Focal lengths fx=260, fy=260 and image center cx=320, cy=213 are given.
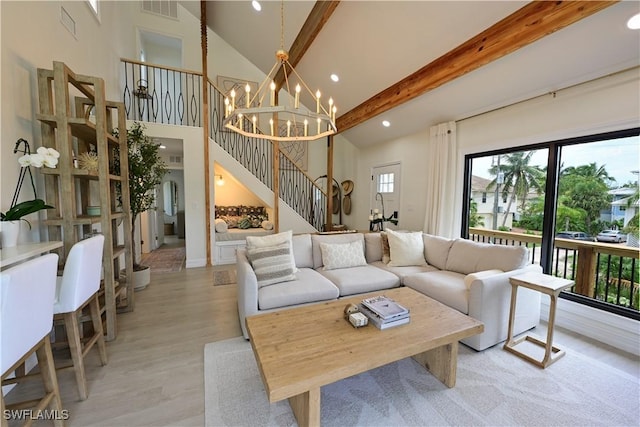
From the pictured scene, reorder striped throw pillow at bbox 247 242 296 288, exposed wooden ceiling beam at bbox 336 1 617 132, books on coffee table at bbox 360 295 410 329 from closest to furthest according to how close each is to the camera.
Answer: books on coffee table at bbox 360 295 410 329 → exposed wooden ceiling beam at bbox 336 1 617 132 → striped throw pillow at bbox 247 242 296 288

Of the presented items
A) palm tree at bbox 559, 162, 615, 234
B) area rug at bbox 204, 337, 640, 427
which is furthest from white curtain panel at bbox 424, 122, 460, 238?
area rug at bbox 204, 337, 640, 427

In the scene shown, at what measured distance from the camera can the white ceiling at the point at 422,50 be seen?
7.63 feet

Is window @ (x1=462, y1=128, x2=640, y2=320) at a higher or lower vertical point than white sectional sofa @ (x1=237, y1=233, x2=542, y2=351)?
higher

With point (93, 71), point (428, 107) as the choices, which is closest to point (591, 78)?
point (428, 107)

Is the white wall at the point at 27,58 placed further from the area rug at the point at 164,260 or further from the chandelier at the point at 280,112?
the area rug at the point at 164,260

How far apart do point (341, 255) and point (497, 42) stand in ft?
9.07

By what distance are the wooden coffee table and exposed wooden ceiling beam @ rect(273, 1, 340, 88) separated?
3.47m

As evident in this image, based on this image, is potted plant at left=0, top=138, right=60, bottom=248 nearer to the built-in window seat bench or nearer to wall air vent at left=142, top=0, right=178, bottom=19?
the built-in window seat bench

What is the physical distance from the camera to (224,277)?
4.24 m

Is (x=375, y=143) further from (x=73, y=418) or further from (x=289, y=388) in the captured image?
(x=73, y=418)

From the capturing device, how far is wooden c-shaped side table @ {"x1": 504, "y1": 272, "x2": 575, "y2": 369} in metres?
2.14

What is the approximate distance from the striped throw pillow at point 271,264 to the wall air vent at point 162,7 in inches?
231

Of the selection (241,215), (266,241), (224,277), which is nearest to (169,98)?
(241,215)

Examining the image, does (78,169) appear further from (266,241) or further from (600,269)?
(600,269)
